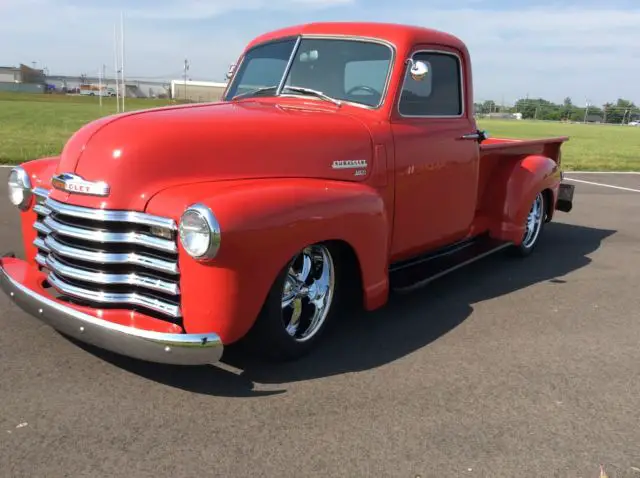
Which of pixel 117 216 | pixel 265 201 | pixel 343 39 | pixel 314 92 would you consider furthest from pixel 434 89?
pixel 117 216

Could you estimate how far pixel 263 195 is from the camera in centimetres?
300

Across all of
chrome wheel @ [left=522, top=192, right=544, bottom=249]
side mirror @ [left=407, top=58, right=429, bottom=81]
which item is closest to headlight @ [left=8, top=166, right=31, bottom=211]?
side mirror @ [left=407, top=58, right=429, bottom=81]

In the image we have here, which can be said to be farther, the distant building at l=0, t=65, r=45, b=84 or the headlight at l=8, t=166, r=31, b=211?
the distant building at l=0, t=65, r=45, b=84

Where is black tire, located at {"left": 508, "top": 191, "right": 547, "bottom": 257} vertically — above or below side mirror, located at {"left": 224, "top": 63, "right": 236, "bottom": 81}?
below

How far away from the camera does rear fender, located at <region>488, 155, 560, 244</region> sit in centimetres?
552

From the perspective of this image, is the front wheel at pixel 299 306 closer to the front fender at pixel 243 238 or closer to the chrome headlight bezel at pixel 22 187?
the front fender at pixel 243 238

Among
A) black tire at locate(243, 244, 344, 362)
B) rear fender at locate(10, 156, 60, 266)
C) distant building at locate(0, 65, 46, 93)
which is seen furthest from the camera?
distant building at locate(0, 65, 46, 93)

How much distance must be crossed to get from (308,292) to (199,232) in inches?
37.4

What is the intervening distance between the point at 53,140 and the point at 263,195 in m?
14.9

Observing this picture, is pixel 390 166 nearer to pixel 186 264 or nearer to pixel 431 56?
pixel 431 56

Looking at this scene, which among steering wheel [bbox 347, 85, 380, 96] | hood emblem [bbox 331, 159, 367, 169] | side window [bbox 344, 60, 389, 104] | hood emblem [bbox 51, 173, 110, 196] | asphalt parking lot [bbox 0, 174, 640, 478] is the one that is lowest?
asphalt parking lot [bbox 0, 174, 640, 478]

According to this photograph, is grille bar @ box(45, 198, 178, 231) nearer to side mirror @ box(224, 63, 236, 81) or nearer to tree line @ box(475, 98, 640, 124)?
side mirror @ box(224, 63, 236, 81)

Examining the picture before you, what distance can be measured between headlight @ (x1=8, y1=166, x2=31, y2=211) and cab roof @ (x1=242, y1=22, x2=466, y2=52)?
2047 millimetres

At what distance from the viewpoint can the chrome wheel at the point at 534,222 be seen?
620 centimetres
